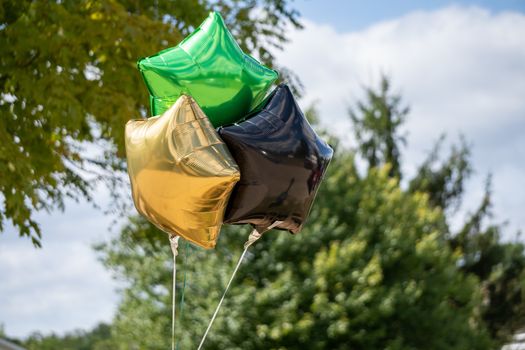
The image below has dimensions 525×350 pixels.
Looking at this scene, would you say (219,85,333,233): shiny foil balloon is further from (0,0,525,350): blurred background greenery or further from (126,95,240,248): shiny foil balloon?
(0,0,525,350): blurred background greenery

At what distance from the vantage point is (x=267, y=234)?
19.2 meters

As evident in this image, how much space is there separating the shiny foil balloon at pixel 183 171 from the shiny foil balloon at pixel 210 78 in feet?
0.98

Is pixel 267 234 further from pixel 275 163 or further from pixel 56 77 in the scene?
pixel 275 163

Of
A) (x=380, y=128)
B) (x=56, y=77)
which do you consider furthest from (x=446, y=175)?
(x=56, y=77)

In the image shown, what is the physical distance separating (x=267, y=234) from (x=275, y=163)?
580 inches

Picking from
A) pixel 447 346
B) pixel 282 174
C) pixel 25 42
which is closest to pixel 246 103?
pixel 282 174

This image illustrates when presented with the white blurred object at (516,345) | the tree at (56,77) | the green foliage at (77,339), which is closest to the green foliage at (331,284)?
the white blurred object at (516,345)

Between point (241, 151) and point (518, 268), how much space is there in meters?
24.8

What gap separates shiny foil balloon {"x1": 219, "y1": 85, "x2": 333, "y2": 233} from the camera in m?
4.50

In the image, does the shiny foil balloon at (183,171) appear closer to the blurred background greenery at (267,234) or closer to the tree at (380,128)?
the blurred background greenery at (267,234)

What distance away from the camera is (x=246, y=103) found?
4.91 m

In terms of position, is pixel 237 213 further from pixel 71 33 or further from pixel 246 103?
pixel 71 33

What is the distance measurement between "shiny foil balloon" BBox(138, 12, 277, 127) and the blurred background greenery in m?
2.98

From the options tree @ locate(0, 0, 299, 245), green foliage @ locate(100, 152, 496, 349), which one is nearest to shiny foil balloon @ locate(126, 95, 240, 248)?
tree @ locate(0, 0, 299, 245)
